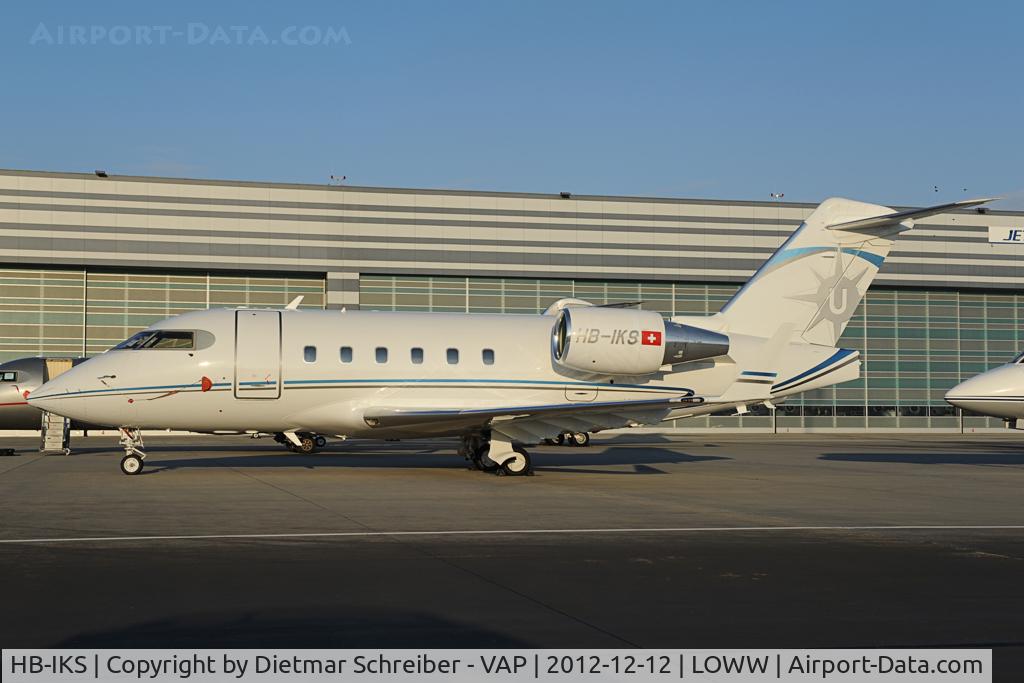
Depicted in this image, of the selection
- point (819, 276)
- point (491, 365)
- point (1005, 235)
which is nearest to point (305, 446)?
point (491, 365)

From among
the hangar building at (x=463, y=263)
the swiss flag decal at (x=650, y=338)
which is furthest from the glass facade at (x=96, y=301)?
the swiss flag decal at (x=650, y=338)

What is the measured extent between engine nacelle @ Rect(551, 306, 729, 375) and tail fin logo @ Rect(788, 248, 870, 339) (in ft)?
8.99

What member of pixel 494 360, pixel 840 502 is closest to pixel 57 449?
pixel 494 360

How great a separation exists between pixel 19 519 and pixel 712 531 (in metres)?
8.88

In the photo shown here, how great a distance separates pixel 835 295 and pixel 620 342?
5.38 m

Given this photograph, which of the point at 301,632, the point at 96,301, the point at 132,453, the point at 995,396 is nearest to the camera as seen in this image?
the point at 301,632

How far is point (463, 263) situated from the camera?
53094mm

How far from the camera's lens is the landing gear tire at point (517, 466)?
22219 millimetres

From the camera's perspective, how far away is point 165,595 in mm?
8320

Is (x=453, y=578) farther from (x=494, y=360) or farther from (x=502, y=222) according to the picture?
(x=502, y=222)

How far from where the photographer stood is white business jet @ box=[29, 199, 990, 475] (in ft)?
69.4

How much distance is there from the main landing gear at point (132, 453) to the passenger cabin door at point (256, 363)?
7.51 feet

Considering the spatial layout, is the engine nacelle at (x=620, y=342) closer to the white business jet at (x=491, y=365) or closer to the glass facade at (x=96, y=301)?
the white business jet at (x=491, y=365)

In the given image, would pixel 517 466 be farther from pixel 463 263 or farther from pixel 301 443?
pixel 463 263
